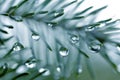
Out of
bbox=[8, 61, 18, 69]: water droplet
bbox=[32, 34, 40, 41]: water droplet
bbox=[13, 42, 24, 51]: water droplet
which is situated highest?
bbox=[32, 34, 40, 41]: water droplet

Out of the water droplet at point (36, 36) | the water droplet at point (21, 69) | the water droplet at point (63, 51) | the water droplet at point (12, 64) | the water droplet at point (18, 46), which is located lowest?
the water droplet at point (21, 69)

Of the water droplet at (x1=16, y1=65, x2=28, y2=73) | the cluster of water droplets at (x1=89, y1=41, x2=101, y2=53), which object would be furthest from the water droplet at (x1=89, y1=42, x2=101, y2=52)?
the water droplet at (x1=16, y1=65, x2=28, y2=73)

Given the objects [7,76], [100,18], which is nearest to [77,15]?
[100,18]

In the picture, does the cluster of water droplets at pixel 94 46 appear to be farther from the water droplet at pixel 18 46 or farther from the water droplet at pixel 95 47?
the water droplet at pixel 18 46

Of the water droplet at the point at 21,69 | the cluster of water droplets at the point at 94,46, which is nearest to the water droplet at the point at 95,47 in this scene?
the cluster of water droplets at the point at 94,46

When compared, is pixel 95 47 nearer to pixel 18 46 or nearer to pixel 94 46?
pixel 94 46

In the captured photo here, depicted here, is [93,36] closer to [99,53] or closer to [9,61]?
[99,53]

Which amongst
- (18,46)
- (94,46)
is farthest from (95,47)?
(18,46)

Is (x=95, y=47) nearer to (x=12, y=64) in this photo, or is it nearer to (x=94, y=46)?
(x=94, y=46)

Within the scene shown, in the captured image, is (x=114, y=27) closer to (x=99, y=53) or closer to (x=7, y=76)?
(x=99, y=53)

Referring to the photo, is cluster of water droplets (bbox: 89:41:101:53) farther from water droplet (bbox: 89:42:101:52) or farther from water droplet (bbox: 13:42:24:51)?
water droplet (bbox: 13:42:24:51)
